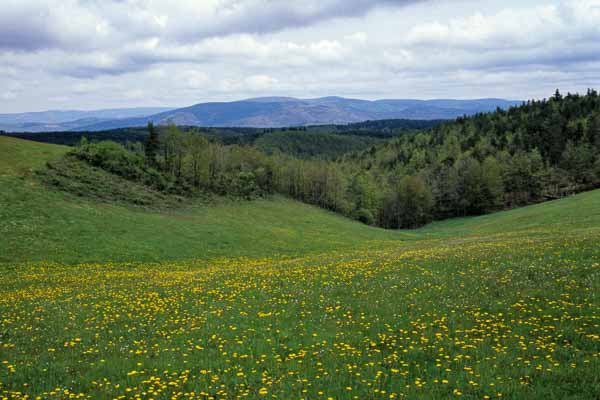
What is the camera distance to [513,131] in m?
183

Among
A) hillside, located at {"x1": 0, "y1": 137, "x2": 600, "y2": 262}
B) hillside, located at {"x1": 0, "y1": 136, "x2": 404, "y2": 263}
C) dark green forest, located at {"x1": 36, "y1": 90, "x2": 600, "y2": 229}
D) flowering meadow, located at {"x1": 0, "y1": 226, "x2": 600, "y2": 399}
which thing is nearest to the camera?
flowering meadow, located at {"x1": 0, "y1": 226, "x2": 600, "y2": 399}

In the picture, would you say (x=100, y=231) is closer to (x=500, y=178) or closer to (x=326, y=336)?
(x=326, y=336)

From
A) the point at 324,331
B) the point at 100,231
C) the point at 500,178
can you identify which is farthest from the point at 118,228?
the point at 500,178

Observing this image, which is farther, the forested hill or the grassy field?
the forested hill

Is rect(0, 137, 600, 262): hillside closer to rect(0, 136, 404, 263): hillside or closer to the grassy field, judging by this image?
rect(0, 136, 404, 263): hillside

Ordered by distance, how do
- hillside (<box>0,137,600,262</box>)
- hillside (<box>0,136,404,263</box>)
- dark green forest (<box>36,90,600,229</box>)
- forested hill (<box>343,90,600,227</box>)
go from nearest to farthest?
hillside (<box>0,136,404,263</box>)
hillside (<box>0,137,600,262</box>)
dark green forest (<box>36,90,600,229</box>)
forested hill (<box>343,90,600,227</box>)

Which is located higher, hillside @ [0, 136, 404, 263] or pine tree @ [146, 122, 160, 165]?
pine tree @ [146, 122, 160, 165]

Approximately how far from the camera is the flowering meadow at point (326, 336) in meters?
9.12

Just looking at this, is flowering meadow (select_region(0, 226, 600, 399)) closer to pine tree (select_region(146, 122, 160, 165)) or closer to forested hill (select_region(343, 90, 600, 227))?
pine tree (select_region(146, 122, 160, 165))

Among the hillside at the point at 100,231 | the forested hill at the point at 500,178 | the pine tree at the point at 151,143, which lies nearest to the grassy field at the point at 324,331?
the hillside at the point at 100,231

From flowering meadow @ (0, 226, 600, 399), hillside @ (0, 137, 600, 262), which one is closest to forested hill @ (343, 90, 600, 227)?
hillside @ (0, 137, 600, 262)

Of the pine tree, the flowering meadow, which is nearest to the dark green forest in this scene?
the pine tree

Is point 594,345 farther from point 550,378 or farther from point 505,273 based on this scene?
point 505,273

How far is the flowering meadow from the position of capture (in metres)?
9.12
